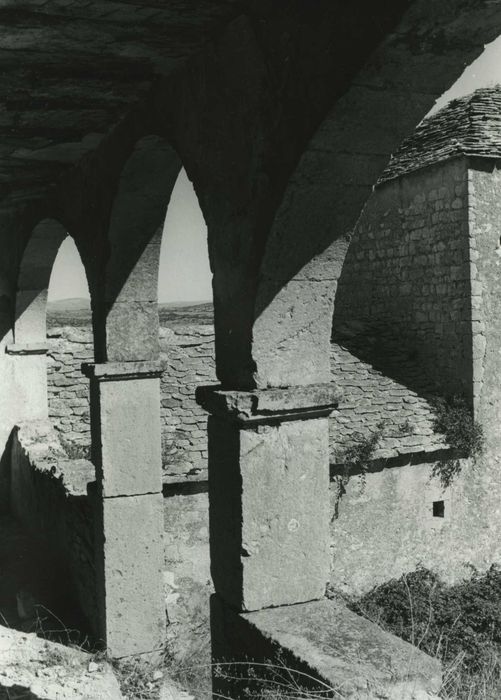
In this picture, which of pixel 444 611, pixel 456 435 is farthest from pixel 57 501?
pixel 456 435

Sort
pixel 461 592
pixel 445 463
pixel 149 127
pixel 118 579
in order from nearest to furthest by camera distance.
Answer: pixel 149 127 < pixel 118 579 < pixel 461 592 < pixel 445 463

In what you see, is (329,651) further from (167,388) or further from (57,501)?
(167,388)

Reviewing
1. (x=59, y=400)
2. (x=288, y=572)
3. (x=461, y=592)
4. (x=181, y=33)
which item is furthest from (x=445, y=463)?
(x=181, y=33)

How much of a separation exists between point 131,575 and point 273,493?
284 cm

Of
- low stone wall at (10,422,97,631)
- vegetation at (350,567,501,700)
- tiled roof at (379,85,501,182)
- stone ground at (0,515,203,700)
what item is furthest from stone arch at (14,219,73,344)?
tiled roof at (379,85,501,182)

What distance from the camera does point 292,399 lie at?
3410 millimetres

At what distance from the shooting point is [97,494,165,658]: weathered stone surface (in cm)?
583

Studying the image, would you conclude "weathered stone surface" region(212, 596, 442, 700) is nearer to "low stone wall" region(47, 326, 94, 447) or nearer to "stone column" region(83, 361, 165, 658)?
"stone column" region(83, 361, 165, 658)

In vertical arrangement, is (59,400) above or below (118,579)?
above

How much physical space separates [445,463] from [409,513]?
91cm

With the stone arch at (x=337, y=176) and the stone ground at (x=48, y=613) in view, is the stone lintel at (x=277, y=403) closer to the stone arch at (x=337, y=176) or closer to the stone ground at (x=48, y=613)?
the stone arch at (x=337, y=176)

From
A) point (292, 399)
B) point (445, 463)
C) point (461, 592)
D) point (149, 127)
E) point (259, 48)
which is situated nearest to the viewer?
point (259, 48)

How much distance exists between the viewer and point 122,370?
5852mm

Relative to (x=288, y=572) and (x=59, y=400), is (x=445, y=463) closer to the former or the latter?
(x=59, y=400)
